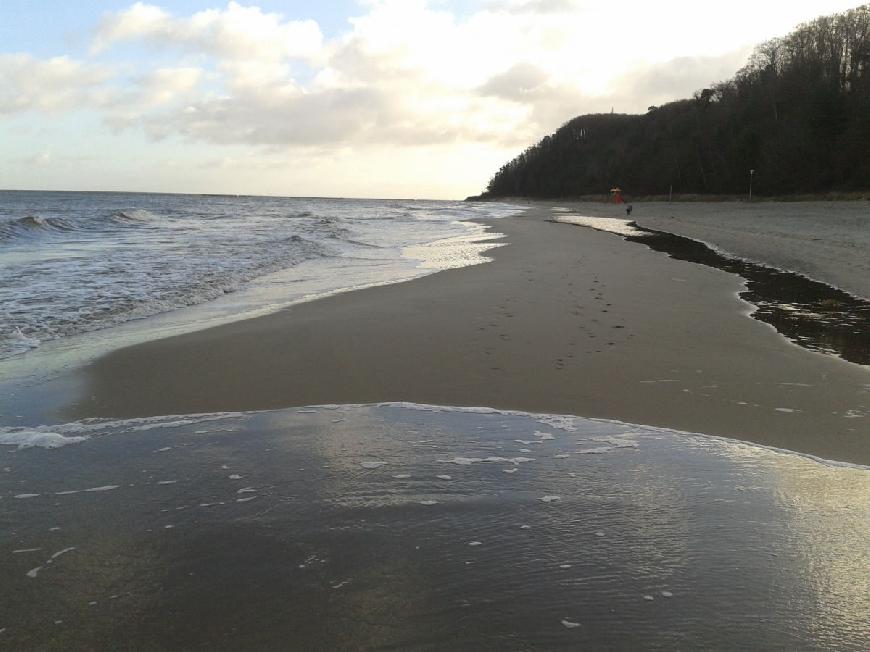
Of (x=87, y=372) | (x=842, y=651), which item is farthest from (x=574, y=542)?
(x=87, y=372)

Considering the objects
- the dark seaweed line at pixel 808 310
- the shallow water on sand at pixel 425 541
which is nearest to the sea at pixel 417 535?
the shallow water on sand at pixel 425 541

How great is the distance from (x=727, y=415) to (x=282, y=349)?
4067 mm

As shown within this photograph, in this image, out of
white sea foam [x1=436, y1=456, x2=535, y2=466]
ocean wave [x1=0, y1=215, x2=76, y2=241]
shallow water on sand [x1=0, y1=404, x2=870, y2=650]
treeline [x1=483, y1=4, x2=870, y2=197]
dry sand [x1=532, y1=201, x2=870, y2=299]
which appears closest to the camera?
shallow water on sand [x1=0, y1=404, x2=870, y2=650]

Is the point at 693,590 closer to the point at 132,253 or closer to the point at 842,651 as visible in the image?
the point at 842,651

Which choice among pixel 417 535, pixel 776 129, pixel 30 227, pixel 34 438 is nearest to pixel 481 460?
pixel 417 535

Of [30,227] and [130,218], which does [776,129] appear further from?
[30,227]

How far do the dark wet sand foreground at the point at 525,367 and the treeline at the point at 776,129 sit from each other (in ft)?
166

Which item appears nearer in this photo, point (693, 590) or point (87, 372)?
point (693, 590)

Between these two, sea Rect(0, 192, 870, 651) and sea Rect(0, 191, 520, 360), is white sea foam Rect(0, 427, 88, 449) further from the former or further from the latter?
sea Rect(0, 191, 520, 360)

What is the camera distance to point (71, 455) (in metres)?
3.63

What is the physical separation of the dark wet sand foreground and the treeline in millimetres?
50531

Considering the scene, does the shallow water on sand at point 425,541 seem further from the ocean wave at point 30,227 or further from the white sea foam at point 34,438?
the ocean wave at point 30,227

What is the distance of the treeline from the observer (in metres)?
50.6

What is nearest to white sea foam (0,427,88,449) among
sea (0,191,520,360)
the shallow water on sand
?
the shallow water on sand
